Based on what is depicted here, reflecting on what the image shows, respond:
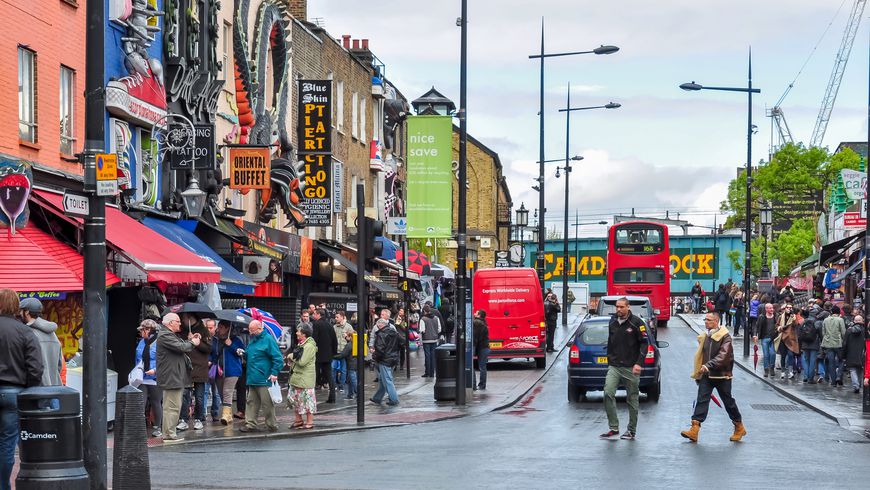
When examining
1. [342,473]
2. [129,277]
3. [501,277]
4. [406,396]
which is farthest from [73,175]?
[501,277]

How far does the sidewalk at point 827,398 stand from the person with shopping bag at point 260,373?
8.84 m

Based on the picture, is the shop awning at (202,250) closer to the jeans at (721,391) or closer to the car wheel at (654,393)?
the car wheel at (654,393)

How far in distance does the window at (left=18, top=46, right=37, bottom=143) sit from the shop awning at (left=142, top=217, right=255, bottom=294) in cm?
457

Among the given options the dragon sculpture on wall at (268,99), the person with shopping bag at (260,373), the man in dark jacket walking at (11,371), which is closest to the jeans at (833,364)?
the dragon sculpture on wall at (268,99)

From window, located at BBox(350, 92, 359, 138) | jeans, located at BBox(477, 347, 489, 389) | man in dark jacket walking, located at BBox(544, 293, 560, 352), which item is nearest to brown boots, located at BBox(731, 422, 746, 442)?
jeans, located at BBox(477, 347, 489, 389)

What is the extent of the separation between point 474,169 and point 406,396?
57.2 metres

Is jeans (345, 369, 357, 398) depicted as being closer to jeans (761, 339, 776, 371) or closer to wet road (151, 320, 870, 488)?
wet road (151, 320, 870, 488)

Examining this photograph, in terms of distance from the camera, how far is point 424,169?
25719 millimetres

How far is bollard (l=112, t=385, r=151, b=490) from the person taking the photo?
480 inches

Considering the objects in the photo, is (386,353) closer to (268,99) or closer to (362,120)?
(268,99)

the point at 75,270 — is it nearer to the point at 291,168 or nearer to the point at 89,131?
the point at 89,131

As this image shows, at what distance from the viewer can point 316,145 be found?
35.8m

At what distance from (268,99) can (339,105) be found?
792 centimetres

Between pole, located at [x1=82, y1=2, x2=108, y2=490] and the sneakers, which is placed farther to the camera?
the sneakers
